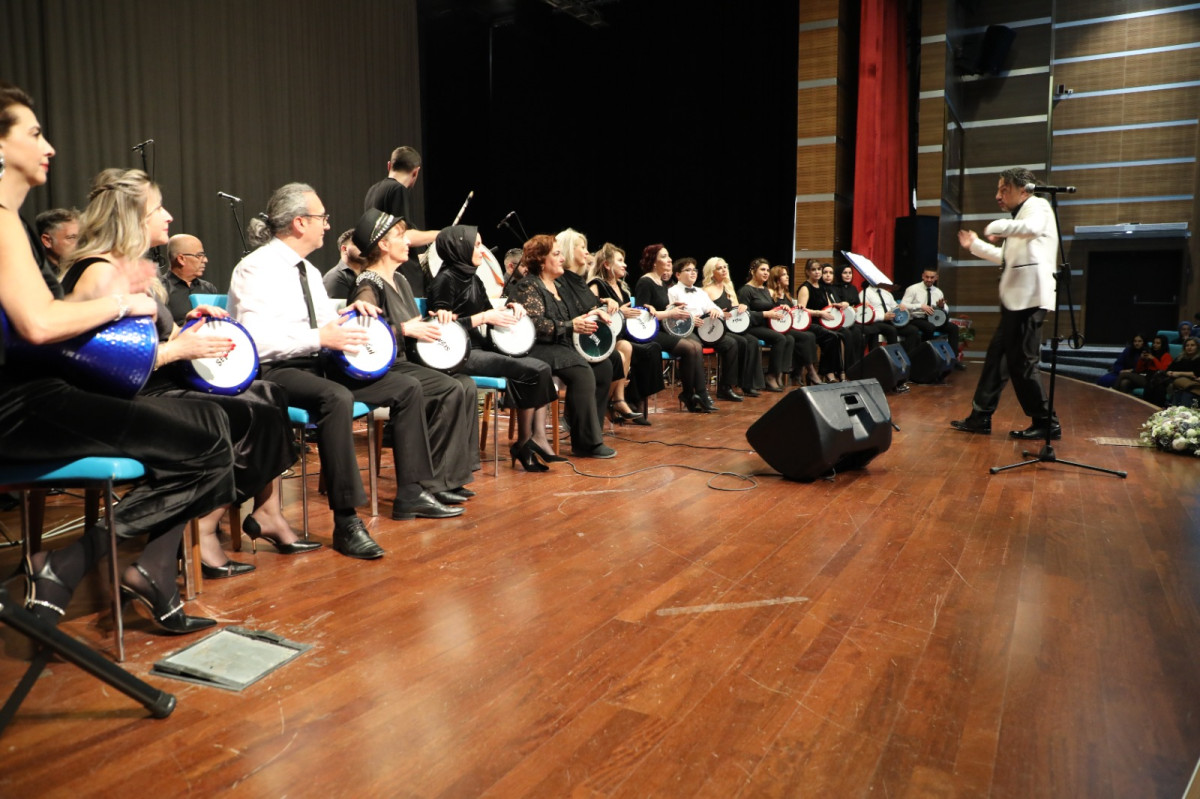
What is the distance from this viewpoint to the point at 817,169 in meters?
10.2

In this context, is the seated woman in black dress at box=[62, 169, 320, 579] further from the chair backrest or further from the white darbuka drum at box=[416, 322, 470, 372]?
the white darbuka drum at box=[416, 322, 470, 372]

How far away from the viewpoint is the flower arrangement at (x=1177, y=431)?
456 cm

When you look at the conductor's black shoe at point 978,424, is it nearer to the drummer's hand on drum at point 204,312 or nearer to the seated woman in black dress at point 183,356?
the seated woman in black dress at point 183,356

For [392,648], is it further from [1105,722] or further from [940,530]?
[940,530]

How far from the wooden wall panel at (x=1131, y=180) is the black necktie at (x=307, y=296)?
480 inches

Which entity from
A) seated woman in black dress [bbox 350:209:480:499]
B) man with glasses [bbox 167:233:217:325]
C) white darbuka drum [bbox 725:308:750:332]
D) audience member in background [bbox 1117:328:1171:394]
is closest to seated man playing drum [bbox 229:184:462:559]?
seated woman in black dress [bbox 350:209:480:499]

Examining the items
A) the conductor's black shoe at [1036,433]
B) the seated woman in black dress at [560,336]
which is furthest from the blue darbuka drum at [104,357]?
the conductor's black shoe at [1036,433]

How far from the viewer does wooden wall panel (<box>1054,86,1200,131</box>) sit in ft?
37.8

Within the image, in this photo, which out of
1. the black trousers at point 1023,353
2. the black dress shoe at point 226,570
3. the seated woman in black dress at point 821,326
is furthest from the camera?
the seated woman in black dress at point 821,326

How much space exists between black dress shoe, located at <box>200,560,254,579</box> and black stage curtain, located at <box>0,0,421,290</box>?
14.8ft

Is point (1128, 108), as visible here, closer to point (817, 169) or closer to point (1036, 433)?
point (817, 169)

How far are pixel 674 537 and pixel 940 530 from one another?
0.99 m

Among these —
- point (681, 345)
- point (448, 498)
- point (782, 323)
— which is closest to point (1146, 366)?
point (782, 323)

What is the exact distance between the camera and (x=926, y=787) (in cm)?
145
